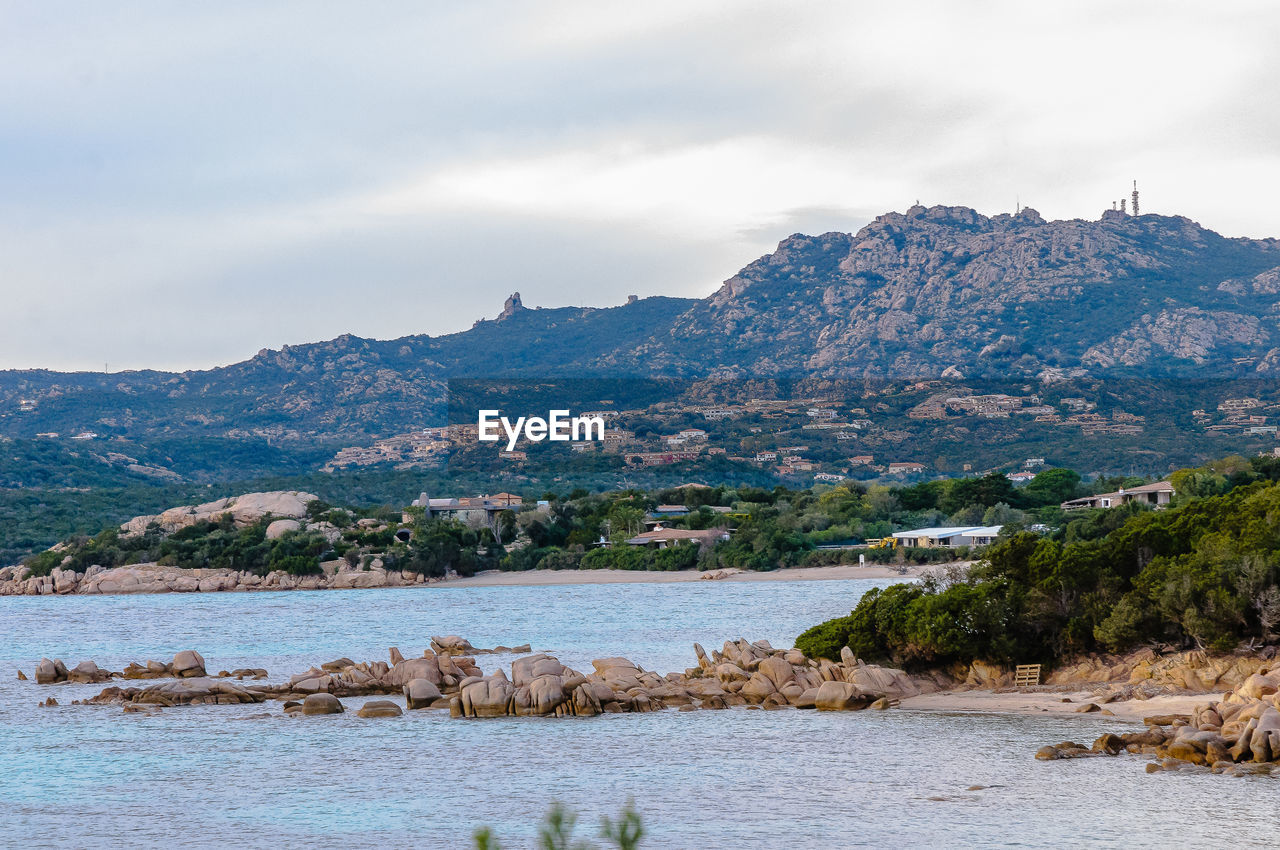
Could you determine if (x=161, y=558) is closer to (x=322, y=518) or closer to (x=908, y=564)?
(x=322, y=518)

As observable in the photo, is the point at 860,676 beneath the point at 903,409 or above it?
beneath

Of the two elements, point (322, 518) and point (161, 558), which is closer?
point (161, 558)

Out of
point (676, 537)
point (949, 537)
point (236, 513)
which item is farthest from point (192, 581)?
point (949, 537)

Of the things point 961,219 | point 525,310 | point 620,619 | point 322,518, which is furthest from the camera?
point 525,310

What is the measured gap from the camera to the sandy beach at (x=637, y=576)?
194 feet

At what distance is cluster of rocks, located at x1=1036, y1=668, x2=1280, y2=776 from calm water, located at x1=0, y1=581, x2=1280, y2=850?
0.40m

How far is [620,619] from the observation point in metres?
44.2

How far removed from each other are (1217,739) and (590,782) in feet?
25.2

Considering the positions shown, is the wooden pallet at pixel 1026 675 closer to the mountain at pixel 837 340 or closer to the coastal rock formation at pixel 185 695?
the coastal rock formation at pixel 185 695

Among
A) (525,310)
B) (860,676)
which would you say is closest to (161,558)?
(860,676)

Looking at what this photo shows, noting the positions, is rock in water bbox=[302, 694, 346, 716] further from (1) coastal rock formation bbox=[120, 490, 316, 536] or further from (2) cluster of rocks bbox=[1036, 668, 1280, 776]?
(1) coastal rock formation bbox=[120, 490, 316, 536]

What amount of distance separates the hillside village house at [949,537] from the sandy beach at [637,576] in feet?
8.98

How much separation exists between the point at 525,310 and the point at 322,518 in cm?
11050

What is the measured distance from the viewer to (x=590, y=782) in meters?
17.5
